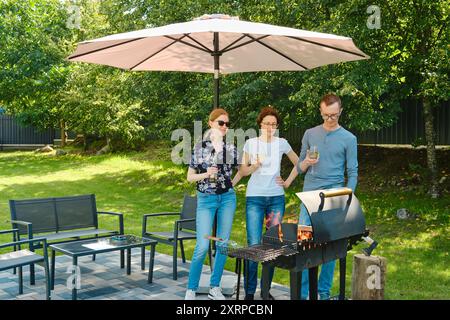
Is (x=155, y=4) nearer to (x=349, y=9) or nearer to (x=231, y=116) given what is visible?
(x=231, y=116)

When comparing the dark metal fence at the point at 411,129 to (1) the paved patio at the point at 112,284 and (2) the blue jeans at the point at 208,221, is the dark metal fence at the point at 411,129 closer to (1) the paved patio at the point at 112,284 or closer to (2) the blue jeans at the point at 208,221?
(1) the paved patio at the point at 112,284

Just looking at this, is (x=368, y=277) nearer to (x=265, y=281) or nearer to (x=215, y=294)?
(x=265, y=281)

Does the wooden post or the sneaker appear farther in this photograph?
the sneaker

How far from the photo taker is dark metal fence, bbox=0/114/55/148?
1110 inches

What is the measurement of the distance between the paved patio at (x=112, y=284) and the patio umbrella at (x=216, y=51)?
6.48 feet

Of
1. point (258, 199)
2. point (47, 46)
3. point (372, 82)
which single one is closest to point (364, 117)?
point (372, 82)

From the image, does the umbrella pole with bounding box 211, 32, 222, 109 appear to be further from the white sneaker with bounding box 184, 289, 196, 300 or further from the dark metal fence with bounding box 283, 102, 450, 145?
the dark metal fence with bounding box 283, 102, 450, 145

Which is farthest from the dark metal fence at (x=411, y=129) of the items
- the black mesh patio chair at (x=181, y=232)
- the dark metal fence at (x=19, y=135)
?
the dark metal fence at (x=19, y=135)

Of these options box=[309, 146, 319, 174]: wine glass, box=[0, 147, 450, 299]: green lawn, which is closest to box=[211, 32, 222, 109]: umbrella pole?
box=[309, 146, 319, 174]: wine glass

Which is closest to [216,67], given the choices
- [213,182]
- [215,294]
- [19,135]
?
[213,182]

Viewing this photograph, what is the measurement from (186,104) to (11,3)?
10.1 meters

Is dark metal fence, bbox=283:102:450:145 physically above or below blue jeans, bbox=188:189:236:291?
above

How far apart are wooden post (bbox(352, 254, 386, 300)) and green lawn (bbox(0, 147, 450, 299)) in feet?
3.84

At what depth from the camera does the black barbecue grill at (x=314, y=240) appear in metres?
3.65
